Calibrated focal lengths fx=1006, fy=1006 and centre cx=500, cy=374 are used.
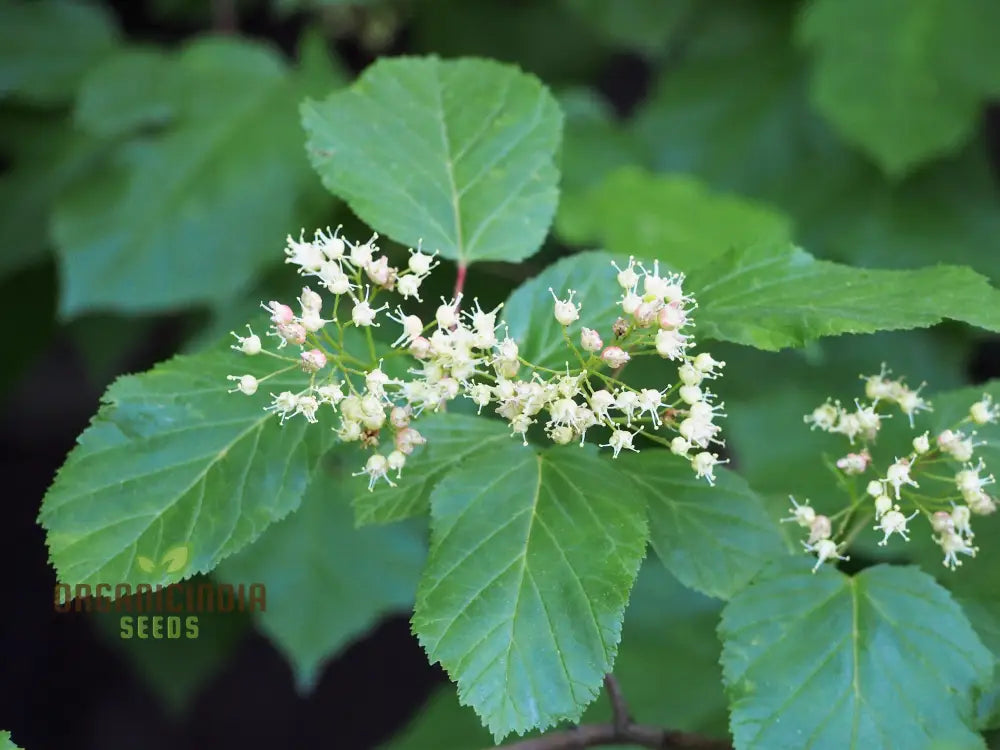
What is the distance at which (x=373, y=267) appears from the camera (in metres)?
0.92

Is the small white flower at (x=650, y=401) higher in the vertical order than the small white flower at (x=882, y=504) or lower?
higher

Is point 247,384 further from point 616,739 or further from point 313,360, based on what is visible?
point 616,739

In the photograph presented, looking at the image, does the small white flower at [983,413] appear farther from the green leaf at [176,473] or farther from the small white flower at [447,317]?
the green leaf at [176,473]

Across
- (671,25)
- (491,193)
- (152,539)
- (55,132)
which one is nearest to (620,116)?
(671,25)

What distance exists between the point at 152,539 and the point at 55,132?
1.82 metres

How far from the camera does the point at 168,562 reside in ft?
2.78

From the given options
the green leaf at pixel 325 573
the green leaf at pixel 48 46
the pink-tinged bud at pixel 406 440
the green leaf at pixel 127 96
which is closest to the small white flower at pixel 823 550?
the pink-tinged bud at pixel 406 440

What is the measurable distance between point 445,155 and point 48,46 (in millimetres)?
1632

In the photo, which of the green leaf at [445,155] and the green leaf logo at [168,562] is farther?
the green leaf at [445,155]

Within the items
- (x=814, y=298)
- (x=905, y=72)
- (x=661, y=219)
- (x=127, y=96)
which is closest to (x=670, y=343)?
(x=814, y=298)

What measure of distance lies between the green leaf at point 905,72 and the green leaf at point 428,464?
1363 millimetres

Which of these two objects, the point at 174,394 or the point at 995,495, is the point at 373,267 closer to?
the point at 174,394

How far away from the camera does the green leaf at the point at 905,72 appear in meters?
A: 1.99

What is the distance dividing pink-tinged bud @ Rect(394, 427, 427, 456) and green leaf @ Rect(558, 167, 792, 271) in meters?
0.91
